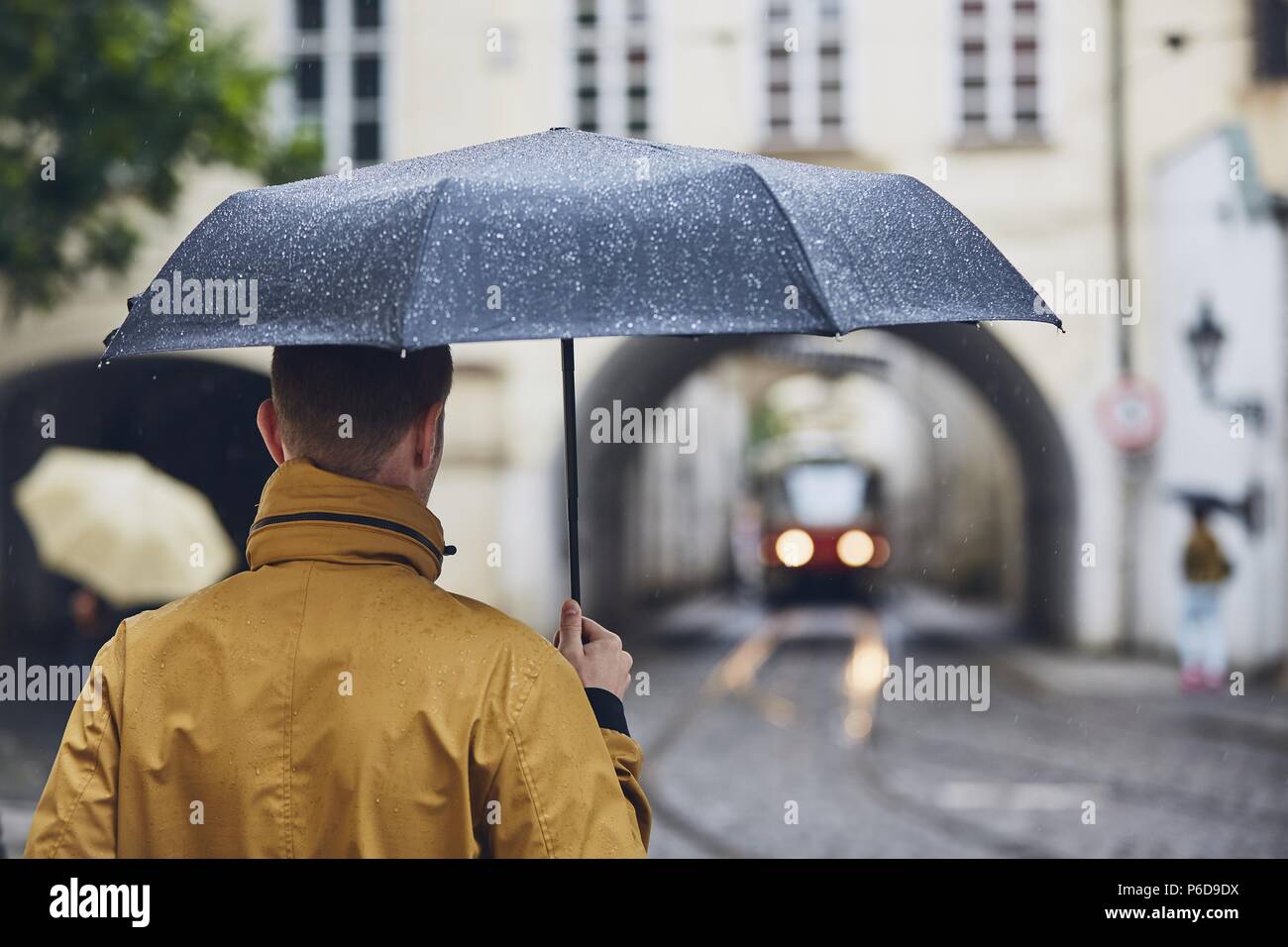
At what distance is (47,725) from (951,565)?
22.4m

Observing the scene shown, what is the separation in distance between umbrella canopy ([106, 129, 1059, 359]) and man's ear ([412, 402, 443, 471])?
0.11 meters

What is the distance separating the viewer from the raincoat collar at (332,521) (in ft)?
6.38

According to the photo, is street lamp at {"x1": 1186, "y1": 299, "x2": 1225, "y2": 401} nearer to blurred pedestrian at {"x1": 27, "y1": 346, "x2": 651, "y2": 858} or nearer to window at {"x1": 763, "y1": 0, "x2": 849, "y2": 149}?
window at {"x1": 763, "y1": 0, "x2": 849, "y2": 149}

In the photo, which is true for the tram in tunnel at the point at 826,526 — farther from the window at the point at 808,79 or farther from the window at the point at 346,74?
the window at the point at 346,74

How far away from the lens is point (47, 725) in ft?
36.9

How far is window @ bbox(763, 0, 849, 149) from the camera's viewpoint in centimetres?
1599

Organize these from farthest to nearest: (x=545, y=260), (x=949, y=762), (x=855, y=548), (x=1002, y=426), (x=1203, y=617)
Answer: (x=855, y=548) < (x=1002, y=426) < (x=1203, y=617) < (x=949, y=762) < (x=545, y=260)

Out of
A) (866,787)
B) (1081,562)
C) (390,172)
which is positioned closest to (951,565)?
(1081,562)

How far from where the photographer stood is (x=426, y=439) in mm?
2021

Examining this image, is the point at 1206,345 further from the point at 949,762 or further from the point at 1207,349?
the point at 949,762

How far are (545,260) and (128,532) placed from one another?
7.71 m

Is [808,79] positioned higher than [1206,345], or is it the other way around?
[808,79]
